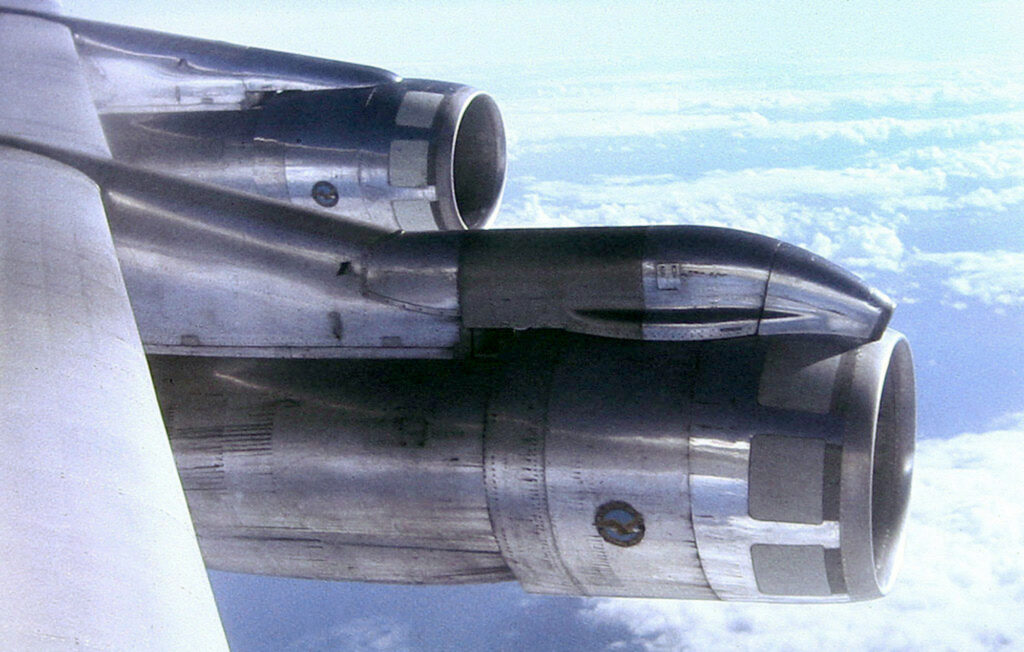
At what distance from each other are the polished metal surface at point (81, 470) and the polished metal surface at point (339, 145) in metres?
3.21

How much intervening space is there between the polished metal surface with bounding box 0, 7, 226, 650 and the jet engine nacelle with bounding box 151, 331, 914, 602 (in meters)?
1.06

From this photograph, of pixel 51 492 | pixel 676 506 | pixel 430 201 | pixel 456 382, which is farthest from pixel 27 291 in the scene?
pixel 430 201

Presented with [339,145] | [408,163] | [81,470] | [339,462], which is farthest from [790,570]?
[339,145]

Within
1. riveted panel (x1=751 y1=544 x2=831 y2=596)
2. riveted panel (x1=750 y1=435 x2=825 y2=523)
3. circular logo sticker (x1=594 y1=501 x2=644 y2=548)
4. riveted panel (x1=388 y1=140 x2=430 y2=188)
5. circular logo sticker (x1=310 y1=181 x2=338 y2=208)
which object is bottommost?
riveted panel (x1=751 y1=544 x2=831 y2=596)

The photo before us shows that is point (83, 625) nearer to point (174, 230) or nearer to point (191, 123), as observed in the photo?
point (174, 230)

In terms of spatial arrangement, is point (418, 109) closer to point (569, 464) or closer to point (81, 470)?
point (569, 464)

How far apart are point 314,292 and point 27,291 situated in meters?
1.30

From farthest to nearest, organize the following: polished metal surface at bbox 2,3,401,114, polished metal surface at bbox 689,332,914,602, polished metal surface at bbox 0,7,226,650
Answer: polished metal surface at bbox 2,3,401,114
polished metal surface at bbox 689,332,914,602
polished metal surface at bbox 0,7,226,650

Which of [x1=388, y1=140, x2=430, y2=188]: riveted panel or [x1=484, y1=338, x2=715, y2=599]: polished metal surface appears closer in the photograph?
[x1=484, y1=338, x2=715, y2=599]: polished metal surface

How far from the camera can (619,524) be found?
2.74 meters

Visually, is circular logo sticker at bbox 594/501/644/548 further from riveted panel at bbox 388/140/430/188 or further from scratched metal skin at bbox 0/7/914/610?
riveted panel at bbox 388/140/430/188

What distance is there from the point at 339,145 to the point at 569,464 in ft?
11.1

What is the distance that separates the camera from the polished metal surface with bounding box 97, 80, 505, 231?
5316mm

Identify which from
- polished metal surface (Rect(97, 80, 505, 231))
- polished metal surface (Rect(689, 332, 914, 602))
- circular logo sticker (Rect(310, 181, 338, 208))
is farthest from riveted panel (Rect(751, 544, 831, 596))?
circular logo sticker (Rect(310, 181, 338, 208))
